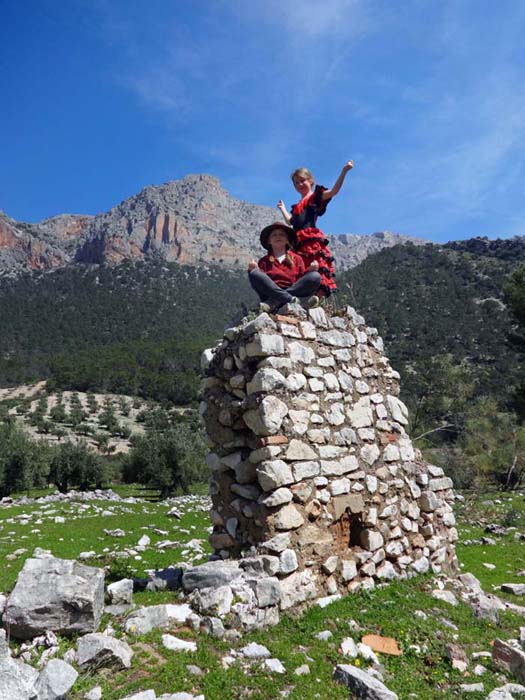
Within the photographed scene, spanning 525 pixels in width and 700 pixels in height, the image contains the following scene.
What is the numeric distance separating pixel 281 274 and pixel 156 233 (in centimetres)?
14285

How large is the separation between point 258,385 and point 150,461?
25.3 metres

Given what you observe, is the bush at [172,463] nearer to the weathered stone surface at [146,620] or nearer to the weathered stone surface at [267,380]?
the weathered stone surface at [267,380]

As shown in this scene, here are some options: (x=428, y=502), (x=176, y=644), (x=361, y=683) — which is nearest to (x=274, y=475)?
(x=176, y=644)

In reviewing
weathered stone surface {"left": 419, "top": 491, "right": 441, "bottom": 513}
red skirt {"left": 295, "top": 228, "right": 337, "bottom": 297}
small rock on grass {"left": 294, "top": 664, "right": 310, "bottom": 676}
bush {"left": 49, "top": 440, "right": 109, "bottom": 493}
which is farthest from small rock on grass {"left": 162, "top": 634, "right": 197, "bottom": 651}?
bush {"left": 49, "top": 440, "right": 109, "bottom": 493}

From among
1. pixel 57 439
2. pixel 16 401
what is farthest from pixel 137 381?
pixel 57 439

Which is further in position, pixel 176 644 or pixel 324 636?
pixel 324 636

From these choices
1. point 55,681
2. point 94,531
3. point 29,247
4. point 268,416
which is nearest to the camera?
point 55,681

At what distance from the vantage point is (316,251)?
5.88m

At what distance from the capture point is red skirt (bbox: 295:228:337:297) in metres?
5.88

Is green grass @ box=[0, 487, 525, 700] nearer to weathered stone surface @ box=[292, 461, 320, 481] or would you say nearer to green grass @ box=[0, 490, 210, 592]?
weathered stone surface @ box=[292, 461, 320, 481]

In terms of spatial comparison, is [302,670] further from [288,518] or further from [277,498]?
[277,498]

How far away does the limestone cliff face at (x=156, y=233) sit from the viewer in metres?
131

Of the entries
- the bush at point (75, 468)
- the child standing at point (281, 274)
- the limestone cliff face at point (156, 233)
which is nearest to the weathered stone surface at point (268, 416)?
the child standing at point (281, 274)

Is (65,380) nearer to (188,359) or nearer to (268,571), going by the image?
(188,359)
